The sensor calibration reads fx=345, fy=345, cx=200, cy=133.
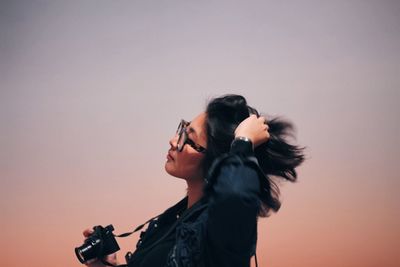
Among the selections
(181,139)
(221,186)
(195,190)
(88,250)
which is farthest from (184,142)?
(88,250)

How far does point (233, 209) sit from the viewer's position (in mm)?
563

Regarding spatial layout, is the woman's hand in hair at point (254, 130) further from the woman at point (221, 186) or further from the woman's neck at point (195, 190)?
the woman's neck at point (195, 190)

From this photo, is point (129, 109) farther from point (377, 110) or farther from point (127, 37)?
point (377, 110)

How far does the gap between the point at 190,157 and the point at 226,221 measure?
263mm

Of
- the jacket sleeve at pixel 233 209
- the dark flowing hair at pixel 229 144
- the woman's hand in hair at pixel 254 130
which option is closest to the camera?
the jacket sleeve at pixel 233 209


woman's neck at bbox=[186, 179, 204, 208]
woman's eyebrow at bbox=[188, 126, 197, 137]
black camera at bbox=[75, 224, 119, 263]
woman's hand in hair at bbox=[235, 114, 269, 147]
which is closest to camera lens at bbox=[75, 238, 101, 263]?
black camera at bbox=[75, 224, 119, 263]

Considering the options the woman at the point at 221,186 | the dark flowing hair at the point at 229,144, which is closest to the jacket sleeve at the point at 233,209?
the woman at the point at 221,186

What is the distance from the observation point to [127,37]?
133cm

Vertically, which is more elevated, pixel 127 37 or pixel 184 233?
pixel 127 37

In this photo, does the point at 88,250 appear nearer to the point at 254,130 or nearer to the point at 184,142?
the point at 184,142

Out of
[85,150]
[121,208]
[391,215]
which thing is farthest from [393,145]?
[85,150]

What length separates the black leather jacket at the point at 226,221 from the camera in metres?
0.57

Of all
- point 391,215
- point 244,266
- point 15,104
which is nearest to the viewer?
point 244,266

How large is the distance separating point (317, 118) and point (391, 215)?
0.42 meters
